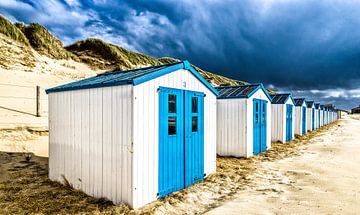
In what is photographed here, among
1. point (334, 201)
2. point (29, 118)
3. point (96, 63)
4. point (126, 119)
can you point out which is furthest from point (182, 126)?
point (96, 63)

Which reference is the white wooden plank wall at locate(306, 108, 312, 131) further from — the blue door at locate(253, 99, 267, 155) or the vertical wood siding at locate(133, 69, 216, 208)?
the vertical wood siding at locate(133, 69, 216, 208)

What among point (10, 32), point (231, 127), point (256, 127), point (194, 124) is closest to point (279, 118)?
point (256, 127)

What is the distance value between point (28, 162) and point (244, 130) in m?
8.69

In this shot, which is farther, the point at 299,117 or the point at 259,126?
the point at 299,117

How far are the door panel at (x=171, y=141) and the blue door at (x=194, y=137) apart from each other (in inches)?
8.8

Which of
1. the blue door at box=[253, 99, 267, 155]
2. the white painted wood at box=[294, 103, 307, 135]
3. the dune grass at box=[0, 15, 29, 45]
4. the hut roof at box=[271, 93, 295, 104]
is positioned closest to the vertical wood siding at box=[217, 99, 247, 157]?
the blue door at box=[253, 99, 267, 155]

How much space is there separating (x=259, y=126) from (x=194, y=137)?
6.26m

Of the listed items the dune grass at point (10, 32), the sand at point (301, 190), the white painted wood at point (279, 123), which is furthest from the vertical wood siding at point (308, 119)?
the dune grass at point (10, 32)

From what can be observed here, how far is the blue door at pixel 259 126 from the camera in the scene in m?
11.1

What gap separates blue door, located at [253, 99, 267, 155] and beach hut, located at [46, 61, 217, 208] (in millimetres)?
4983

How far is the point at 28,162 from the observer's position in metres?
8.44

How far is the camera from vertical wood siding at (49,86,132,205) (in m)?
4.64

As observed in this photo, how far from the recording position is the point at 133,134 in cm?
449

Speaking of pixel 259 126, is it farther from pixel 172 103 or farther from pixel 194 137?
pixel 172 103
